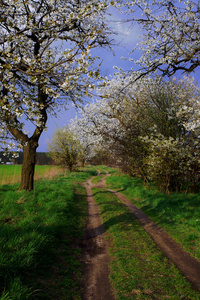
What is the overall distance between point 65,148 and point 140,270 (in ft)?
93.0

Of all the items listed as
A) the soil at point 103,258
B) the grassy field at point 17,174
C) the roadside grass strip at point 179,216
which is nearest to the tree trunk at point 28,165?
the soil at point 103,258

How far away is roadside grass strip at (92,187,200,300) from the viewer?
12.6ft

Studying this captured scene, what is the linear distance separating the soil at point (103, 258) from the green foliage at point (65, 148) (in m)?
24.0

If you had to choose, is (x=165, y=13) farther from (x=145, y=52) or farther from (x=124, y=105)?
(x=124, y=105)

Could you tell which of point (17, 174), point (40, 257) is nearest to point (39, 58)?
point (40, 257)

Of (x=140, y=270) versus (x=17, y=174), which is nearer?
(x=140, y=270)

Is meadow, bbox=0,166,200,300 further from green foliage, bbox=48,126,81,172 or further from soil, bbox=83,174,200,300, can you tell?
green foliage, bbox=48,126,81,172

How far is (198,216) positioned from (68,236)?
17.5 ft

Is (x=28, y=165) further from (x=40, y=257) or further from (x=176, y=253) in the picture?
(x=176, y=253)

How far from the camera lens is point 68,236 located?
664 cm

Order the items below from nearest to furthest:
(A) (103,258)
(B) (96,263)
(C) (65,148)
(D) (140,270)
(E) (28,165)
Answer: (D) (140,270) < (B) (96,263) < (A) (103,258) < (E) (28,165) < (C) (65,148)

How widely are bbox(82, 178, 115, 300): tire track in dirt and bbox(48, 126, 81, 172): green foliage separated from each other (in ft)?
79.3

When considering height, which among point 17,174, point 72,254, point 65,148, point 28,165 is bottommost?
point 72,254

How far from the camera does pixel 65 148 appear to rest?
3209 centimetres
